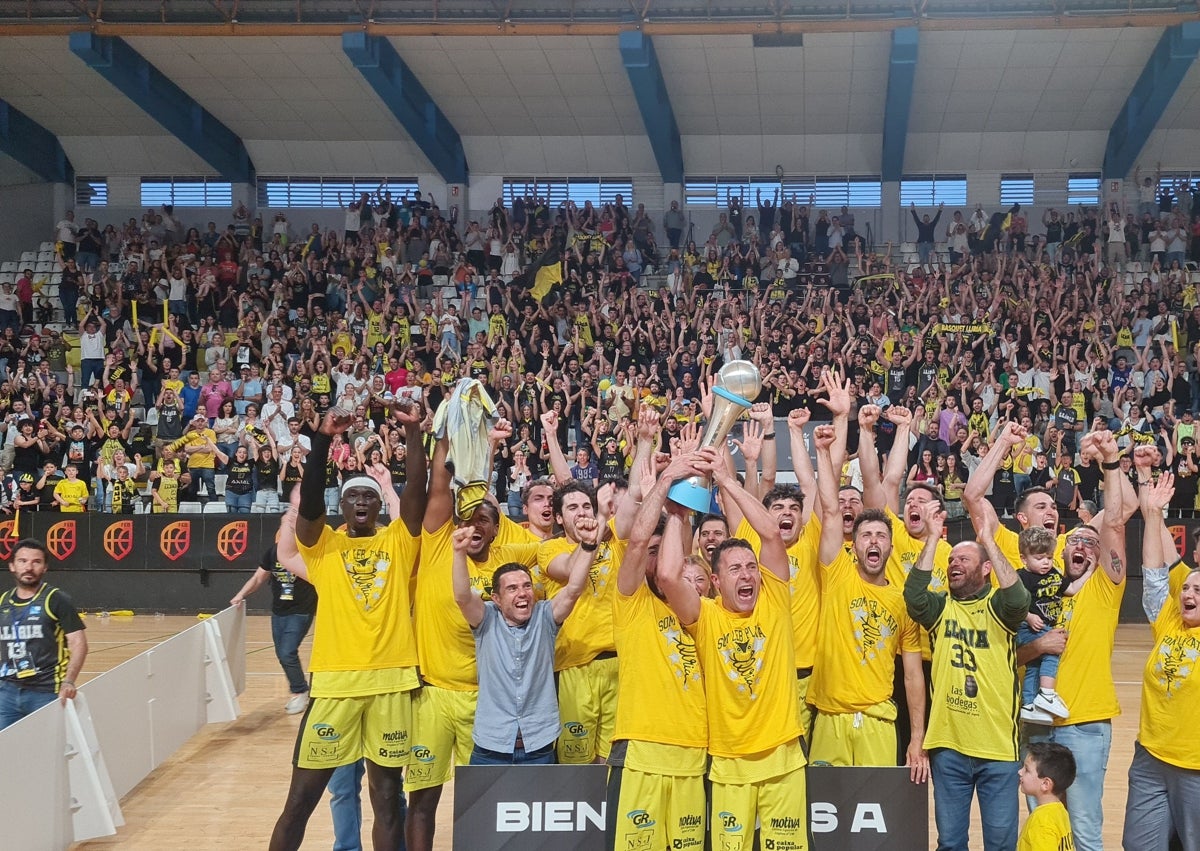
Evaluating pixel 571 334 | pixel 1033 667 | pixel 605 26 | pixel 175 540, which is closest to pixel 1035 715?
pixel 1033 667

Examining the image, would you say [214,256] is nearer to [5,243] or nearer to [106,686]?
[5,243]

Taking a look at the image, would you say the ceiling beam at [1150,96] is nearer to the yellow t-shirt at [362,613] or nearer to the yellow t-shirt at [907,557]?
the yellow t-shirt at [907,557]

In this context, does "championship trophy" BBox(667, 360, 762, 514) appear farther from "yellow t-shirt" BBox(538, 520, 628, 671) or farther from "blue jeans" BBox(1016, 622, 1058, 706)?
"blue jeans" BBox(1016, 622, 1058, 706)

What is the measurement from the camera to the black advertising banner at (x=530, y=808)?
5.67m

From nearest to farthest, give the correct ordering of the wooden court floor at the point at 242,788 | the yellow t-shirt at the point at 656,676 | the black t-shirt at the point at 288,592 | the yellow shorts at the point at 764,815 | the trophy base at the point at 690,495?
the trophy base at the point at 690,495, the yellow shorts at the point at 764,815, the yellow t-shirt at the point at 656,676, the wooden court floor at the point at 242,788, the black t-shirt at the point at 288,592

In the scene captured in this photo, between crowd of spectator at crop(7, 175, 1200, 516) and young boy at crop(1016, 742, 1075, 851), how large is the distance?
10557 mm

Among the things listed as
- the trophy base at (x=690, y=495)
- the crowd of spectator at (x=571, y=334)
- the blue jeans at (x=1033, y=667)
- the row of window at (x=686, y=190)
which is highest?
the row of window at (x=686, y=190)

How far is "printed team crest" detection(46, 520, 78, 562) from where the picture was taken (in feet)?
56.0

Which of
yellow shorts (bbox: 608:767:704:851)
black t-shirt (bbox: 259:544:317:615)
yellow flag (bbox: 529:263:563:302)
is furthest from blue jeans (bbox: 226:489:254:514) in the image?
yellow shorts (bbox: 608:767:704:851)

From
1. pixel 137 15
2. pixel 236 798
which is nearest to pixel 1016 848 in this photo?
pixel 236 798

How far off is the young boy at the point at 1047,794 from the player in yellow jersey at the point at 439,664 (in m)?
2.67

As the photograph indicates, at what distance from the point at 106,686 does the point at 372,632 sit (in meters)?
3.01

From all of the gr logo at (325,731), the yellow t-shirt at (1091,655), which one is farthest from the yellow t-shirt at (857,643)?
the gr logo at (325,731)

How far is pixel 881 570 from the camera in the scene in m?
6.20
